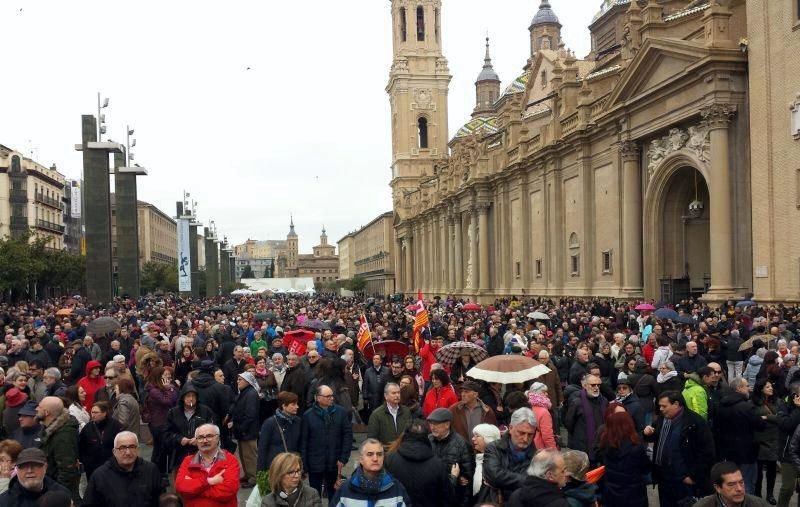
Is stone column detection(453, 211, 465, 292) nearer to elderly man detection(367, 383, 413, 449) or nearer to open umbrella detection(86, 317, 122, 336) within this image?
open umbrella detection(86, 317, 122, 336)

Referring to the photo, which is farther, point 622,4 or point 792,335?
point 622,4

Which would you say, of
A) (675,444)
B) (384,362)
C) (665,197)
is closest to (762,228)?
(665,197)

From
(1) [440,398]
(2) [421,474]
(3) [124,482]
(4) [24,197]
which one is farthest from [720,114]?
(4) [24,197]

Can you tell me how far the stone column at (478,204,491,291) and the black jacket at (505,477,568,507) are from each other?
4563cm

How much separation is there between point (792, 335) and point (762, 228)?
8432 mm

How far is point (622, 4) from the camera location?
49.8m

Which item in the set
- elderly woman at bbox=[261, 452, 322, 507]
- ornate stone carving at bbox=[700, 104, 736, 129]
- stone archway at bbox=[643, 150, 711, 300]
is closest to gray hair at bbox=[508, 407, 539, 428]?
elderly woman at bbox=[261, 452, 322, 507]

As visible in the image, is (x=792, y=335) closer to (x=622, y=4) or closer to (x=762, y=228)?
(x=762, y=228)

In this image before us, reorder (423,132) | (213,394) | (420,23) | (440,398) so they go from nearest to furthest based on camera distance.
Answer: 1. (440,398)
2. (213,394)
3. (420,23)
4. (423,132)

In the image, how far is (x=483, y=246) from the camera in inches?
2007

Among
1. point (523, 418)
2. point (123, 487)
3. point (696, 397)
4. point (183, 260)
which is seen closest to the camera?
point (123, 487)

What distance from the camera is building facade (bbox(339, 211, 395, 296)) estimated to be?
108688 mm

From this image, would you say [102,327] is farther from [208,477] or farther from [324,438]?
[208,477]

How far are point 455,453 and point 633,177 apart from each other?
86.8 feet
